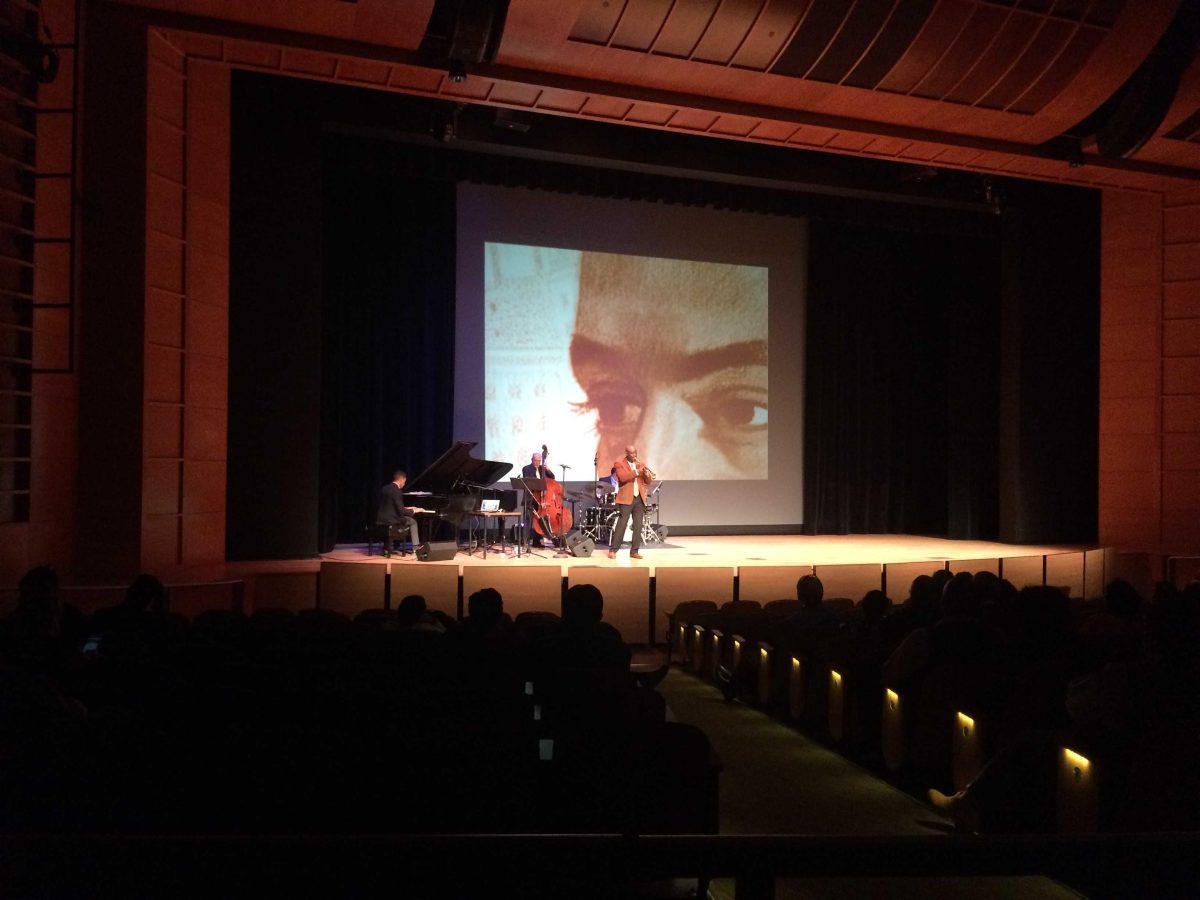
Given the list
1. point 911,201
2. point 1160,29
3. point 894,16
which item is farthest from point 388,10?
point 911,201

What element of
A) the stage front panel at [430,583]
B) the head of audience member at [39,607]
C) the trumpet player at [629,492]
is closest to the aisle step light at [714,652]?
the stage front panel at [430,583]

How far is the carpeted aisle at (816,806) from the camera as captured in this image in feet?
8.38

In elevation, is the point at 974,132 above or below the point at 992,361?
above

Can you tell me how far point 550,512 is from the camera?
9.66 metres

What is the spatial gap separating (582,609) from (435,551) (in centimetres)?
604

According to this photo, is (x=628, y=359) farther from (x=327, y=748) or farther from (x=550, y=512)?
(x=327, y=748)

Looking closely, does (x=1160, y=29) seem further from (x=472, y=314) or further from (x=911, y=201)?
(x=472, y=314)

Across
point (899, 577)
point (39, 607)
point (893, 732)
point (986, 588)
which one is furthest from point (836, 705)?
point (899, 577)

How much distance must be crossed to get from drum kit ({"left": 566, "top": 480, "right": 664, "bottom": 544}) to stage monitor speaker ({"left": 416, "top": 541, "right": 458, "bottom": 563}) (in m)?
1.56

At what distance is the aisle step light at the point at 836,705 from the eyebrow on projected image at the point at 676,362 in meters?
7.26

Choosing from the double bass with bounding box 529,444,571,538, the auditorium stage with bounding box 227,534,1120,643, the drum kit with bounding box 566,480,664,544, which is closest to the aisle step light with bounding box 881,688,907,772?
the auditorium stage with bounding box 227,534,1120,643

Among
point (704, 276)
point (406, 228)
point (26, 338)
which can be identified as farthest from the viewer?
point (704, 276)

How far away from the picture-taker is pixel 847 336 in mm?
13016

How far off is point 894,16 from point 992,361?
662 centimetres
